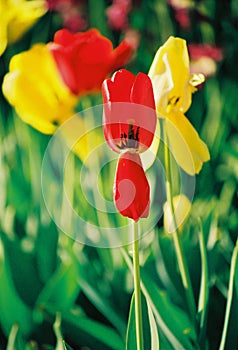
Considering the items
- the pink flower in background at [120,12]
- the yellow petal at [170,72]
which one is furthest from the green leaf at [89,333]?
the pink flower in background at [120,12]

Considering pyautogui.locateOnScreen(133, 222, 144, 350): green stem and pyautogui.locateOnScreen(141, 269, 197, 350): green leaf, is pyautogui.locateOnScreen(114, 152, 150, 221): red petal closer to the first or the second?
pyautogui.locateOnScreen(133, 222, 144, 350): green stem

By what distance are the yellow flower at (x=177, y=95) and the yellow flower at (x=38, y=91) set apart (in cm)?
28

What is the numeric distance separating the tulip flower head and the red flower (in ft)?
1.23

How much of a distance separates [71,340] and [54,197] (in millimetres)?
329

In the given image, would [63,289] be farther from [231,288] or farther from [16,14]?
[16,14]

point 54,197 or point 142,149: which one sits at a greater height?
point 142,149

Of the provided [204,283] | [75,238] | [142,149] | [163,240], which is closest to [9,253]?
[75,238]

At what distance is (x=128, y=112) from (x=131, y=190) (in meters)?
0.06

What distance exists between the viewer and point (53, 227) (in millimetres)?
1100

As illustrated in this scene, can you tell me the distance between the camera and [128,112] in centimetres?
62

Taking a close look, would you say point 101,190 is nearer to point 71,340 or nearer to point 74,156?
point 74,156

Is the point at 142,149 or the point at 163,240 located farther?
the point at 163,240

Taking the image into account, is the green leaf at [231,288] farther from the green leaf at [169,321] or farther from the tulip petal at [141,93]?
the tulip petal at [141,93]

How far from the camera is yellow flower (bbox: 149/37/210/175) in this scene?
75 centimetres
